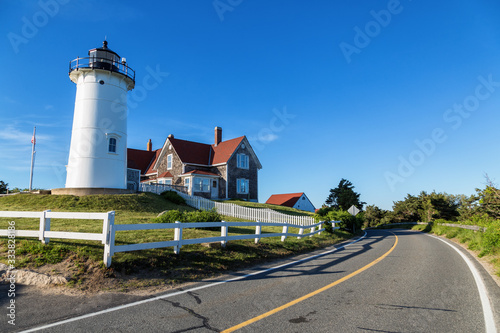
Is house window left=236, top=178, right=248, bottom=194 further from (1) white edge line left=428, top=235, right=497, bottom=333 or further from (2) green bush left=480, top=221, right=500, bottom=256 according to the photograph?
(1) white edge line left=428, top=235, right=497, bottom=333

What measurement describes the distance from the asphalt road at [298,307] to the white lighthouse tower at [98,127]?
1933 centimetres

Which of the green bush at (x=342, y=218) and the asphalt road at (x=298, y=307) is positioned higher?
the green bush at (x=342, y=218)

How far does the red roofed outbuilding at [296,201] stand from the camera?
4806 cm

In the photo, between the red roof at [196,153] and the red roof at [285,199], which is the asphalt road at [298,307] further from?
the red roof at [285,199]

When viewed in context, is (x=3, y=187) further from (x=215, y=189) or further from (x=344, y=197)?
(x=344, y=197)

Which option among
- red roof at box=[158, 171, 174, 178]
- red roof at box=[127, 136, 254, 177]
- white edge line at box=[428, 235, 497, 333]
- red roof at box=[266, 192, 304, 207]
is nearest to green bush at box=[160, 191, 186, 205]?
red roof at box=[127, 136, 254, 177]

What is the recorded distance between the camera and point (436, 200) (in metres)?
45.4

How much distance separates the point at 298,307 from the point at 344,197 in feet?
155

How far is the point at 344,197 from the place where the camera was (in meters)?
50.5

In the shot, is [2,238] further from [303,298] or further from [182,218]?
[303,298]

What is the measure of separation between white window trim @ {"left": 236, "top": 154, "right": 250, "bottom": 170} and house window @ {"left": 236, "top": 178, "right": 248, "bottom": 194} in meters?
1.66

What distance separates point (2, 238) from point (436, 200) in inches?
1970

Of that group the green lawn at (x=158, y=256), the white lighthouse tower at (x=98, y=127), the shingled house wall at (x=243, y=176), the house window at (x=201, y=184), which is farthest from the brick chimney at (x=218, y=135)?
the green lawn at (x=158, y=256)

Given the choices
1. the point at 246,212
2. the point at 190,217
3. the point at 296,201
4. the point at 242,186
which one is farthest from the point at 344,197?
the point at 190,217
